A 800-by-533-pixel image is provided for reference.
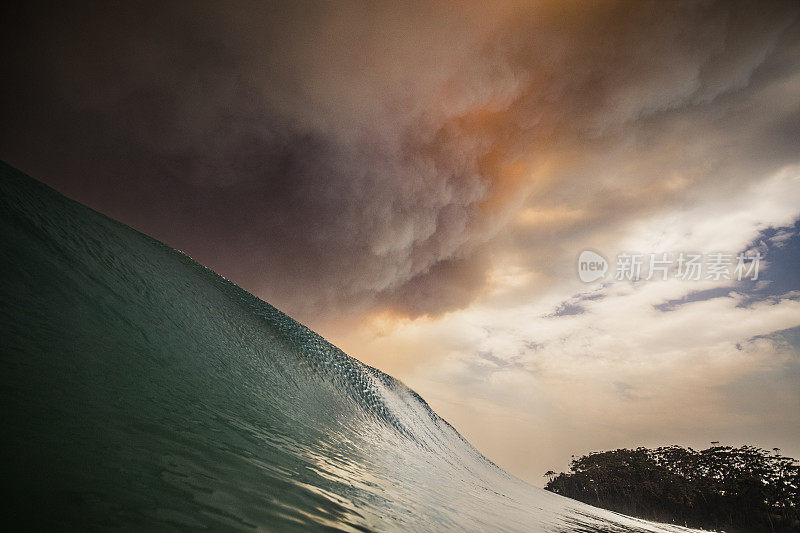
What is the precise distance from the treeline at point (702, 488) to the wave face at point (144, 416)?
43.8 metres

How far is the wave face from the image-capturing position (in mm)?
1384

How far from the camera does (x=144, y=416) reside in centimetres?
225

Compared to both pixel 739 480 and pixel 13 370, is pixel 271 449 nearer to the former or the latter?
pixel 13 370

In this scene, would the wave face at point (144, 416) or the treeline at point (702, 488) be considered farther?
the treeline at point (702, 488)

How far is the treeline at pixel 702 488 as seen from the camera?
98.3 feet

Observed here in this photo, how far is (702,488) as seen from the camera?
1341 inches

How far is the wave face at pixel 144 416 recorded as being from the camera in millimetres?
1384

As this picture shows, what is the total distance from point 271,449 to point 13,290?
2685 mm

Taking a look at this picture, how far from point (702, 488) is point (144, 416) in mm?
49330

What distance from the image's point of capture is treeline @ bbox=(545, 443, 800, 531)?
2997 cm

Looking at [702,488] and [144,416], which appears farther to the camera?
[702,488]

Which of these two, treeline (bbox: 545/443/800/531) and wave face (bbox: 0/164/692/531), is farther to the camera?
treeline (bbox: 545/443/800/531)

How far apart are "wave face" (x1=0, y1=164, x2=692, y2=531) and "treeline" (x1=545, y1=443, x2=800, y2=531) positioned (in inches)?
1725

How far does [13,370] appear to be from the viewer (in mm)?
2010
